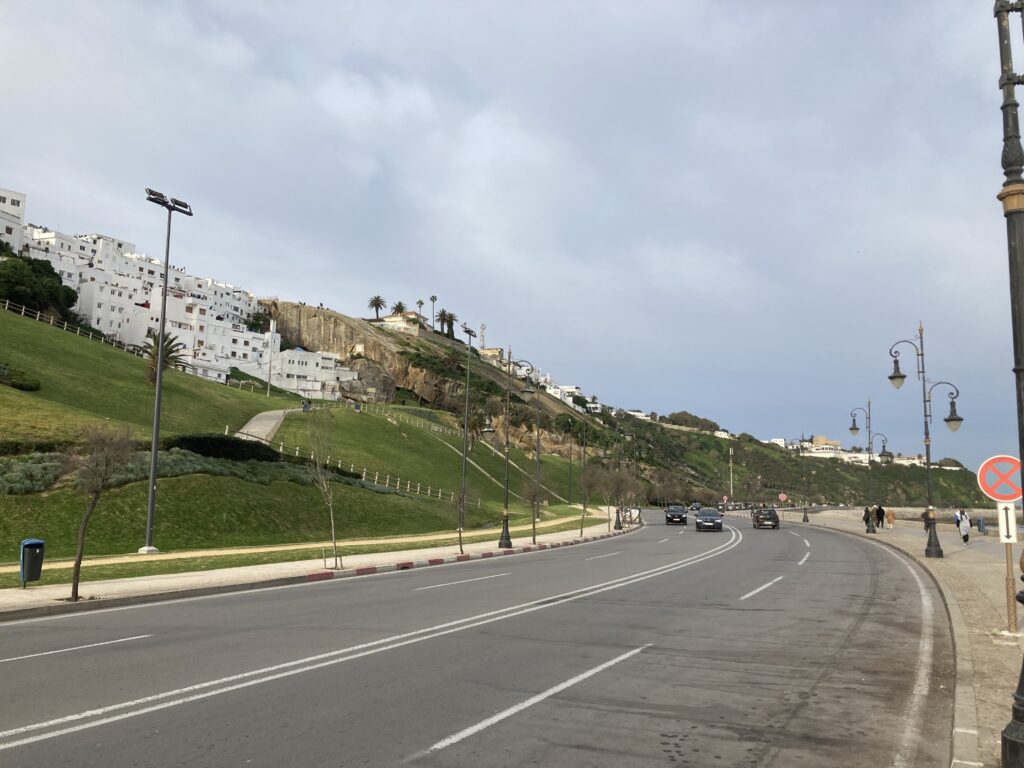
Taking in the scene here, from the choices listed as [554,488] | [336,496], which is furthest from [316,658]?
[554,488]

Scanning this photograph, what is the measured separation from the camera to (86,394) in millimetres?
51125

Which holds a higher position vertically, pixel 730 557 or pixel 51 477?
pixel 51 477

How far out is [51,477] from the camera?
2742cm

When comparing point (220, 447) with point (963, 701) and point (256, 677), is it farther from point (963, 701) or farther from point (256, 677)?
point (963, 701)

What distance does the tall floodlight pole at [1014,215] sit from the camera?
4.38 meters

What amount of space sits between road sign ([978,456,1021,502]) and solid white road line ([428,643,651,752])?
236 inches

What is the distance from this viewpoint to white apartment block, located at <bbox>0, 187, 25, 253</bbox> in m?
101

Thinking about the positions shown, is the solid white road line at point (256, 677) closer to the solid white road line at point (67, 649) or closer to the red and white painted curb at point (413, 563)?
the solid white road line at point (67, 649)

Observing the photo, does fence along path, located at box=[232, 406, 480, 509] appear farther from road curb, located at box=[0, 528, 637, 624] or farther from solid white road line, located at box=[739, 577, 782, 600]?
solid white road line, located at box=[739, 577, 782, 600]

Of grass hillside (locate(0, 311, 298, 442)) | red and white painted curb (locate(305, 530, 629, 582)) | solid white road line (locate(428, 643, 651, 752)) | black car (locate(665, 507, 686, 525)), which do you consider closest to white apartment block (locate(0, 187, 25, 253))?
grass hillside (locate(0, 311, 298, 442))

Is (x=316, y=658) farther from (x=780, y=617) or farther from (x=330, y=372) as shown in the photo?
(x=330, y=372)

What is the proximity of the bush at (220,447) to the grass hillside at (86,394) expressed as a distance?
1746 millimetres

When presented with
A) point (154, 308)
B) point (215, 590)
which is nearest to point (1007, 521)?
point (215, 590)

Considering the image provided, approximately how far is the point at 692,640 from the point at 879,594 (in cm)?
809
